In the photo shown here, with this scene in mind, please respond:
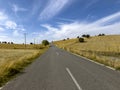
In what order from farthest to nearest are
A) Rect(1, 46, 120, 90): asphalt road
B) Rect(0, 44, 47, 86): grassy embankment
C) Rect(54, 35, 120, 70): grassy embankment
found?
Rect(54, 35, 120, 70): grassy embankment → Rect(0, 44, 47, 86): grassy embankment → Rect(1, 46, 120, 90): asphalt road

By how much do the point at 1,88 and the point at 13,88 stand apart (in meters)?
0.51

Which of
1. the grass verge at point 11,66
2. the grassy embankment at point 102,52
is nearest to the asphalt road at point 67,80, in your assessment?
the grass verge at point 11,66

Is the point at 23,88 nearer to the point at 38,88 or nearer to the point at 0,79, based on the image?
the point at 38,88

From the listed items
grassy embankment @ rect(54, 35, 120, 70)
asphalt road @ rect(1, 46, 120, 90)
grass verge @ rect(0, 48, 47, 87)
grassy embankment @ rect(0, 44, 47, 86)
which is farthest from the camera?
grassy embankment @ rect(54, 35, 120, 70)

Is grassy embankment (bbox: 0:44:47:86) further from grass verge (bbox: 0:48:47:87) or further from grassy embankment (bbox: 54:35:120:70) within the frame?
grassy embankment (bbox: 54:35:120:70)

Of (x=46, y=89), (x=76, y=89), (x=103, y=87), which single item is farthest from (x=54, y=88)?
(x=103, y=87)

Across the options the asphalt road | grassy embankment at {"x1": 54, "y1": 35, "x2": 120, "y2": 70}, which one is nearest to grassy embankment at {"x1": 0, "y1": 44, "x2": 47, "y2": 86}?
the asphalt road

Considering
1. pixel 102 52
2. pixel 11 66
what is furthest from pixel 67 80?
pixel 102 52

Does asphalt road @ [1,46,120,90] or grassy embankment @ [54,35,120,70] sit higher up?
grassy embankment @ [54,35,120,70]

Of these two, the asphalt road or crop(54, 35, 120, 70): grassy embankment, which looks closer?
the asphalt road

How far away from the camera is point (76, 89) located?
683 cm

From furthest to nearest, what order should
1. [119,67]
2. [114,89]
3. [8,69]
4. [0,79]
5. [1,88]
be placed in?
[119,67]
[8,69]
[0,79]
[1,88]
[114,89]

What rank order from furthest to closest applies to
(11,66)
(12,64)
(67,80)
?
(12,64), (11,66), (67,80)

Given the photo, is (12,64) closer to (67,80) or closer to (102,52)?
(67,80)
